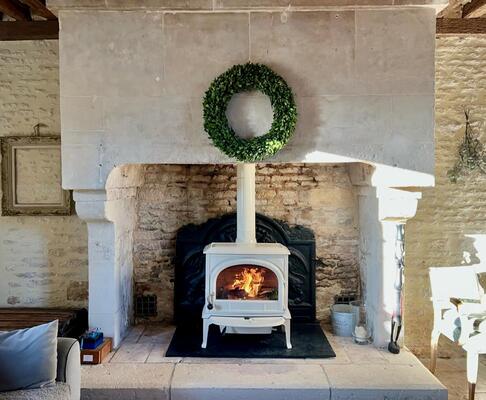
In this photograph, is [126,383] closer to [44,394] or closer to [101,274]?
[44,394]

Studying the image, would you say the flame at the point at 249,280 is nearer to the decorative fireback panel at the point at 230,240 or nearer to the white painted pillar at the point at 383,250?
the decorative fireback panel at the point at 230,240

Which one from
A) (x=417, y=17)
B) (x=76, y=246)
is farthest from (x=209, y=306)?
(x=417, y=17)

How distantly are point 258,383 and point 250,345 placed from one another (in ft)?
2.47

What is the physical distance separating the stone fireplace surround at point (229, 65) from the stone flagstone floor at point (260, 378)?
59.1 inches

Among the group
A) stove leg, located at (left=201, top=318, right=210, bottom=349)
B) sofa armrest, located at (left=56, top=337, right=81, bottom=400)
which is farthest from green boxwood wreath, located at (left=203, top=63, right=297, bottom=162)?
sofa armrest, located at (left=56, top=337, right=81, bottom=400)

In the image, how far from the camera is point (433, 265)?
5285 mm

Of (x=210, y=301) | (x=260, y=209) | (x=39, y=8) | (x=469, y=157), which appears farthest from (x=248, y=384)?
(x=39, y=8)

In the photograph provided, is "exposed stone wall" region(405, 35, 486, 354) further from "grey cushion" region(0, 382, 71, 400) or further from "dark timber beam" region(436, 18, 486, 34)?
"grey cushion" region(0, 382, 71, 400)

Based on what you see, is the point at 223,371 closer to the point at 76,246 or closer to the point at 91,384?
the point at 91,384

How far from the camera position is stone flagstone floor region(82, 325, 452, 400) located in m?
3.72

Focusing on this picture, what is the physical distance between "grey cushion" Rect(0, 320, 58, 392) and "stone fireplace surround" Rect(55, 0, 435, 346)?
149 cm

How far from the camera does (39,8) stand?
4848 mm

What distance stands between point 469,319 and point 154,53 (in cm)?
375

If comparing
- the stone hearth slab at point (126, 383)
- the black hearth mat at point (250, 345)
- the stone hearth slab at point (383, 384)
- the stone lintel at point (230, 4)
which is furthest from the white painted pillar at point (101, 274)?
the stone hearth slab at point (383, 384)
